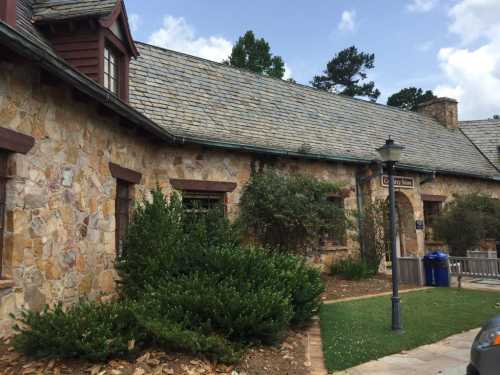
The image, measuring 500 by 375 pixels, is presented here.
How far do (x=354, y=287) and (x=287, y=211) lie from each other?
2.52m

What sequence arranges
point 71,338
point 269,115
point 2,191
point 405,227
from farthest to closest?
point 405,227 < point 269,115 < point 2,191 < point 71,338

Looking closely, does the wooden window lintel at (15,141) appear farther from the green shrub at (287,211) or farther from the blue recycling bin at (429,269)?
the blue recycling bin at (429,269)

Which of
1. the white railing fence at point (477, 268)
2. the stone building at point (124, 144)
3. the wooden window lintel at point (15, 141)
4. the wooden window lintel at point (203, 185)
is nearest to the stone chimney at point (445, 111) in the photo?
the stone building at point (124, 144)

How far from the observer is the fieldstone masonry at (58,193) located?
17.0ft

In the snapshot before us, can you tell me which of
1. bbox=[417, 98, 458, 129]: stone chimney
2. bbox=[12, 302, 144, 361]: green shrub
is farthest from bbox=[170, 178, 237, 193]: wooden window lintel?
bbox=[417, 98, 458, 129]: stone chimney

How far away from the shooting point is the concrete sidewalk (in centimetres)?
498

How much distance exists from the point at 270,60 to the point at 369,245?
1022 inches

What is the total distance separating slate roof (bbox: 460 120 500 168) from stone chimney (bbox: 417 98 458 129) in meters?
0.98

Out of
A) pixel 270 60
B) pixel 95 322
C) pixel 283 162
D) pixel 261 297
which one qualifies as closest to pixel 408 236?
pixel 283 162

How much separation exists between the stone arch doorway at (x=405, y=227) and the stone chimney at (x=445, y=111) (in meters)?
7.82

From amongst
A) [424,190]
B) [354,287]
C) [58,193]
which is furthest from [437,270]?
[58,193]

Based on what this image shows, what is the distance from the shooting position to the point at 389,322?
710 centimetres

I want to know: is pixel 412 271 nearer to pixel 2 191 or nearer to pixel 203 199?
pixel 203 199

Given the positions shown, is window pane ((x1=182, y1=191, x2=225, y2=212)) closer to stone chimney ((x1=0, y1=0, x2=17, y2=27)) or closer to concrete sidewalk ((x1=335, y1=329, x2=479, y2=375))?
stone chimney ((x1=0, y1=0, x2=17, y2=27))
